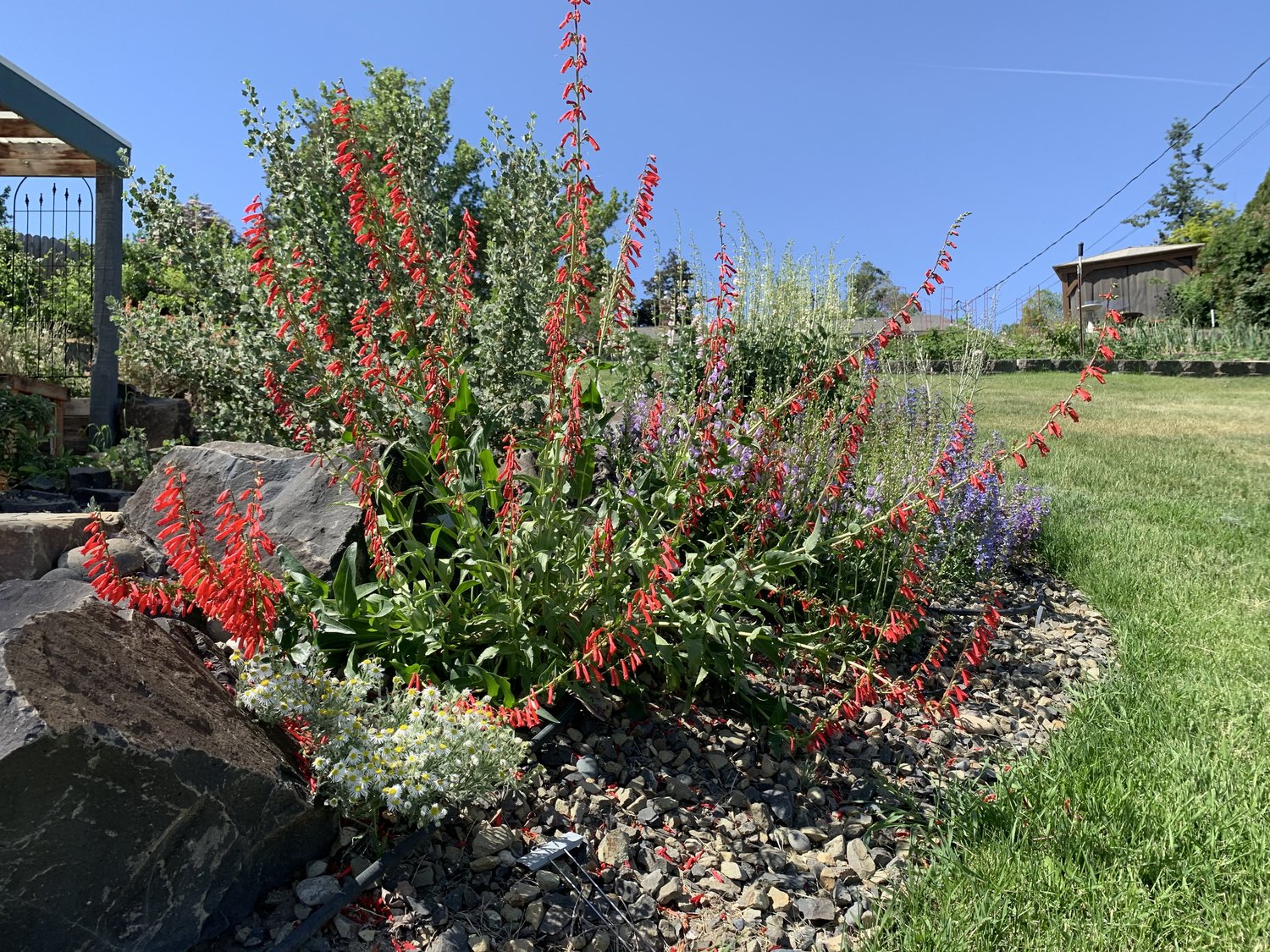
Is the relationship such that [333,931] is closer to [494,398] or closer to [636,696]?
[636,696]

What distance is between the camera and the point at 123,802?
6.25 feet

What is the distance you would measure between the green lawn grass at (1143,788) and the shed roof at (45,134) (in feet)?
21.6

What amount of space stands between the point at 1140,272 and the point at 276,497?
35380 millimetres

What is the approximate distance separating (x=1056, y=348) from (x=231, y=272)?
22.1 metres

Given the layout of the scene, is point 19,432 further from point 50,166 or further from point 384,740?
point 384,740

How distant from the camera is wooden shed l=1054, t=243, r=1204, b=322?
1234 inches

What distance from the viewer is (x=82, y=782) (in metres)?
1.85

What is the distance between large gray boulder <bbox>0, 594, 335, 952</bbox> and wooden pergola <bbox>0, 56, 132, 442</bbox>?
4.79m

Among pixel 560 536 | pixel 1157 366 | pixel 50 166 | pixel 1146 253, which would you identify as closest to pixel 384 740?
pixel 560 536

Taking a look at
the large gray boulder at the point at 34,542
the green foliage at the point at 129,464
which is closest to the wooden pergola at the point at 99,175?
the green foliage at the point at 129,464

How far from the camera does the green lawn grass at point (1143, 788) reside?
241 cm

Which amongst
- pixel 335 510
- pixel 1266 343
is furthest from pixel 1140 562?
pixel 1266 343

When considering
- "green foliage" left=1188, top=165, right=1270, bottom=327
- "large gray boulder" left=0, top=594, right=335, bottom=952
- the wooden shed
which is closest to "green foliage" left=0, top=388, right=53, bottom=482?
"large gray boulder" left=0, top=594, right=335, bottom=952

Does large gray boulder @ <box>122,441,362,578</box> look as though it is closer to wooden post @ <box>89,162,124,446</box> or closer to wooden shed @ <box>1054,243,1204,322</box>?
wooden post @ <box>89,162,124,446</box>
